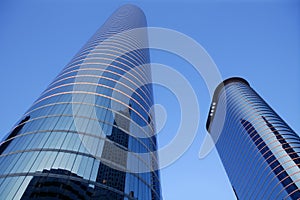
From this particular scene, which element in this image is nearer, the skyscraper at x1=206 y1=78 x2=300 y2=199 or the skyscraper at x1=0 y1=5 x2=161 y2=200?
the skyscraper at x1=0 y1=5 x2=161 y2=200

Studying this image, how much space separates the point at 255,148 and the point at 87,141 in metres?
61.1

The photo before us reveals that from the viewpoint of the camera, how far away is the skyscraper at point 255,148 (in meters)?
63.7

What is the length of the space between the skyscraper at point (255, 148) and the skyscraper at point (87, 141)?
38.8 metres

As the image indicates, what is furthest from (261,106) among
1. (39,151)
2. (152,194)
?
(39,151)

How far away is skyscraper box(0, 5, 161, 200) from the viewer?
25969mm

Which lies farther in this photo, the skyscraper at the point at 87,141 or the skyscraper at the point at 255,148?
the skyscraper at the point at 255,148

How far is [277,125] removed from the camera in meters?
80.4

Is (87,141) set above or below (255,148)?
below

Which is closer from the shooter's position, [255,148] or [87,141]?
[87,141]

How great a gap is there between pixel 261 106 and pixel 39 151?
8364 cm

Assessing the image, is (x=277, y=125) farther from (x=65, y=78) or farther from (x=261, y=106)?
(x=65, y=78)

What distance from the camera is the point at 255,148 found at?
3066 inches

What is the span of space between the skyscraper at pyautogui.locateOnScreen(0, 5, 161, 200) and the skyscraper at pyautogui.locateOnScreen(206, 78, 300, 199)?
38.8 metres

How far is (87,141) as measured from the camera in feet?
103
